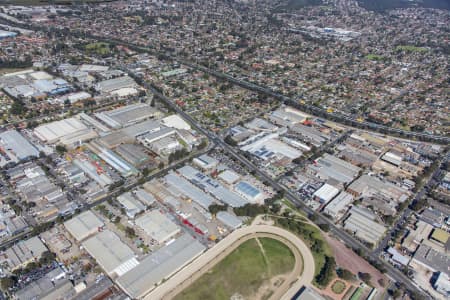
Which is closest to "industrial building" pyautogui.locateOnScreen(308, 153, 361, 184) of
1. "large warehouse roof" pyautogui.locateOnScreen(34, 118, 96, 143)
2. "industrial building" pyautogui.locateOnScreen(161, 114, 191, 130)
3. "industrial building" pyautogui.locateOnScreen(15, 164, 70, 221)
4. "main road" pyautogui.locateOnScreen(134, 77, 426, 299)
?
"main road" pyautogui.locateOnScreen(134, 77, 426, 299)

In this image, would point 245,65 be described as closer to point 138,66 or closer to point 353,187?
point 138,66

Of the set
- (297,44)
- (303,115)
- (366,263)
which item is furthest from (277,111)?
(297,44)

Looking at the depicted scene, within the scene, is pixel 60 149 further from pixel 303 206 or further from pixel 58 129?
pixel 303 206

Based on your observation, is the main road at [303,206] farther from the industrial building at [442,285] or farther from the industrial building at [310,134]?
the industrial building at [310,134]

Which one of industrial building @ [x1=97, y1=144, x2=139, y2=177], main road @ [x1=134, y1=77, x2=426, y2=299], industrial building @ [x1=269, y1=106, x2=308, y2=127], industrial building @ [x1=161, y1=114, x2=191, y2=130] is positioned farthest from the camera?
industrial building @ [x1=269, y1=106, x2=308, y2=127]

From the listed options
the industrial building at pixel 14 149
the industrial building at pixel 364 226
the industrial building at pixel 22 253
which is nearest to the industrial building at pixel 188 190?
the industrial building at pixel 22 253

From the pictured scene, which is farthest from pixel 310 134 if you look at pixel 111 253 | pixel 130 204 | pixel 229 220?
pixel 111 253

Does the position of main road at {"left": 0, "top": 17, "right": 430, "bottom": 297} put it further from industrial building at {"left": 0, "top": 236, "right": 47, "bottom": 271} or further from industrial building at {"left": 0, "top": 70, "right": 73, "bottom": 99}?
industrial building at {"left": 0, "top": 236, "right": 47, "bottom": 271}
